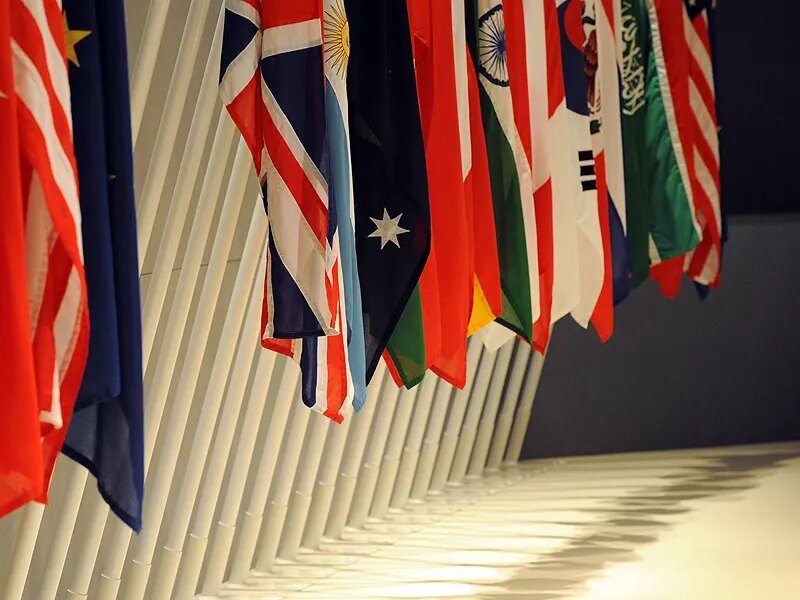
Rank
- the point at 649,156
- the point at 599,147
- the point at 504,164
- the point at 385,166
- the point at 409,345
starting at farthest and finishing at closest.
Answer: the point at 649,156
the point at 599,147
the point at 504,164
the point at 409,345
the point at 385,166

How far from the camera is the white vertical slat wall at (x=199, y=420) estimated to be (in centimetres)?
286

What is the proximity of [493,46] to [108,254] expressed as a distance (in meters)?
1.55

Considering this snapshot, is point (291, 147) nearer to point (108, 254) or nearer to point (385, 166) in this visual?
point (385, 166)

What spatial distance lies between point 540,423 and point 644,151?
1.69 m

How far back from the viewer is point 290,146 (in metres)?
2.52

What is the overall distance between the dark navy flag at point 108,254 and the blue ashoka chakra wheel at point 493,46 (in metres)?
1.37

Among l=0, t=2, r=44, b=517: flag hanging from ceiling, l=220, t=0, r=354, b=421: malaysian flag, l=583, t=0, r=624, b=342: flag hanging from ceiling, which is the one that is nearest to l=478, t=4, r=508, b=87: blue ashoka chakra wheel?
l=583, t=0, r=624, b=342: flag hanging from ceiling

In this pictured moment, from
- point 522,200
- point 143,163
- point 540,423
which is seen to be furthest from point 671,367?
point 143,163

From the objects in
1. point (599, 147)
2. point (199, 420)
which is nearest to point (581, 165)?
point (599, 147)

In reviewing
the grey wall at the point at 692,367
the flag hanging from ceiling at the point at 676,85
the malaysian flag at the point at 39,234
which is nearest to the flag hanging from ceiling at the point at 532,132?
the flag hanging from ceiling at the point at 676,85

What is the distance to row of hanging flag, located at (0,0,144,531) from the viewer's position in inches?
73.8

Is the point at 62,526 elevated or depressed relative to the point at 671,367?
depressed

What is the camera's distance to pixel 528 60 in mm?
3516

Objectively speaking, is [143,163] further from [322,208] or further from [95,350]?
[95,350]
